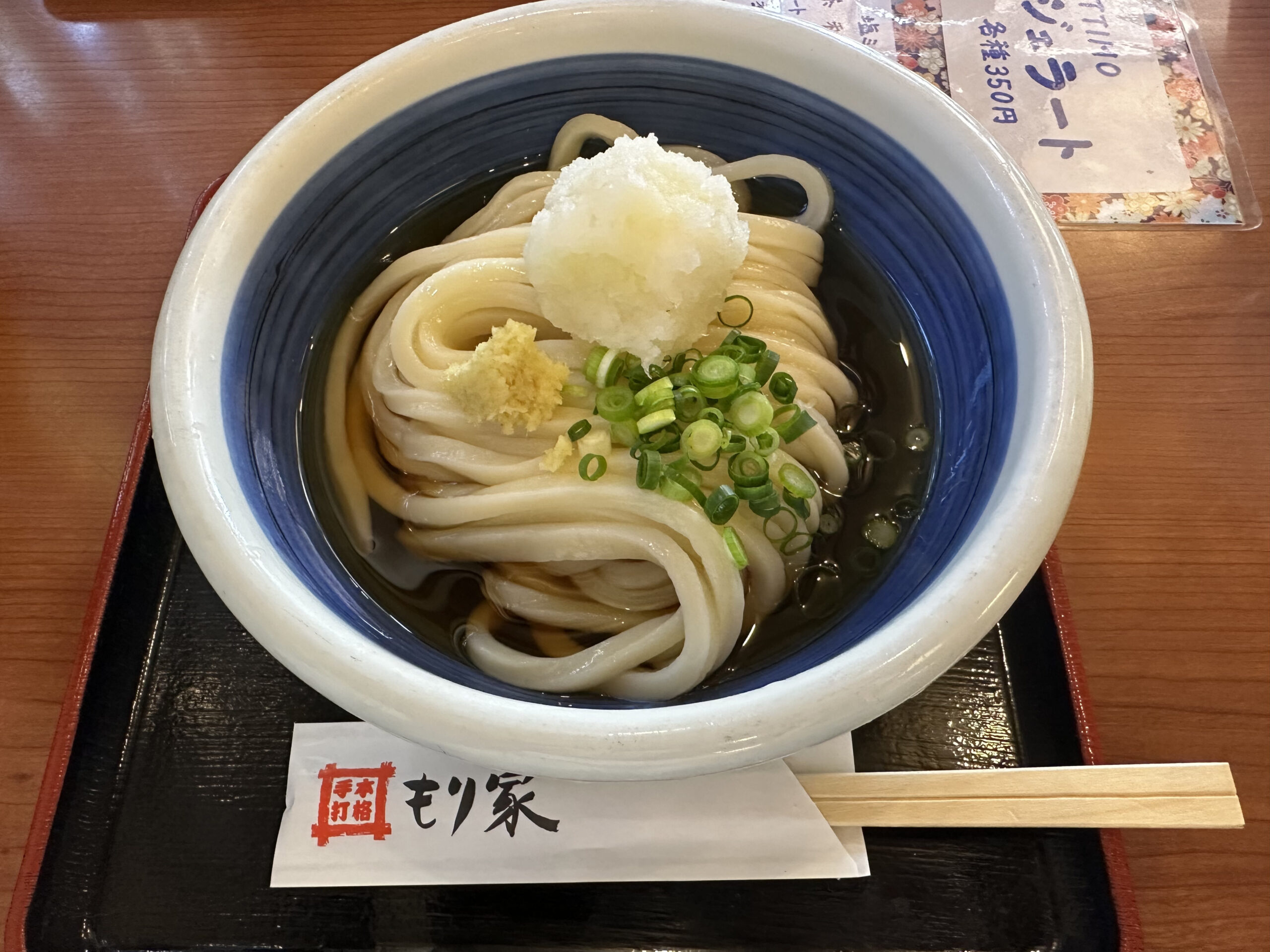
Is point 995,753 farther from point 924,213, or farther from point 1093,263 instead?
point 1093,263

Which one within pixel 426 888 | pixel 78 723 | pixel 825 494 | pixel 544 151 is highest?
pixel 544 151

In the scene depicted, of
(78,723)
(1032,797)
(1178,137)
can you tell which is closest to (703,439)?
(1032,797)

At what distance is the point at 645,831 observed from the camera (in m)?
1.11

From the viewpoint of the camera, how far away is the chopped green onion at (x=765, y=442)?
1.20 m

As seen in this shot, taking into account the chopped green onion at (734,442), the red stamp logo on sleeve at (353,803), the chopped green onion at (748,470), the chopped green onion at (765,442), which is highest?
the chopped green onion at (734,442)

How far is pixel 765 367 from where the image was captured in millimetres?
1254

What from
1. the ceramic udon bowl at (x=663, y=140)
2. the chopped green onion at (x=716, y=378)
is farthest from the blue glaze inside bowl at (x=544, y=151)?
the chopped green onion at (x=716, y=378)

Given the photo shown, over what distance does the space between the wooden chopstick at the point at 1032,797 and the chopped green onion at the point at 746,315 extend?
72cm

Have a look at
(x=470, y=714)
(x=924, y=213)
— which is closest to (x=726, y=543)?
(x=470, y=714)

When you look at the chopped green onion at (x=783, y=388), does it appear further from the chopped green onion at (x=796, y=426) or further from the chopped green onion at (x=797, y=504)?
the chopped green onion at (x=797, y=504)

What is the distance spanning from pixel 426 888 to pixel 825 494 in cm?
85

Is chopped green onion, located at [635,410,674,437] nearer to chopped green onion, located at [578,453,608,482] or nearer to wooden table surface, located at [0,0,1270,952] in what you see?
chopped green onion, located at [578,453,608,482]

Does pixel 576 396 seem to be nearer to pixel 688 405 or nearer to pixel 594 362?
pixel 594 362

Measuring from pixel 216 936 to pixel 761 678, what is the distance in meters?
0.83
